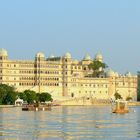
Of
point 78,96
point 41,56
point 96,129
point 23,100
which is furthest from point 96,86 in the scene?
point 96,129

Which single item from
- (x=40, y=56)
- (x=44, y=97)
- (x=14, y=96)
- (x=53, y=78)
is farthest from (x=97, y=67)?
(x=14, y=96)

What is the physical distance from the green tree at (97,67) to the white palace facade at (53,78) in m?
2.70

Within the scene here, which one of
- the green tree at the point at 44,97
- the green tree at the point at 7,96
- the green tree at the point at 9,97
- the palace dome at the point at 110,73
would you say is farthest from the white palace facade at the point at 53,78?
the green tree at the point at 9,97

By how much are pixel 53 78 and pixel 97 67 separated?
16453 mm

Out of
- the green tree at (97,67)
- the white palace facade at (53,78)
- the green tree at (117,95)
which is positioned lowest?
the green tree at (117,95)

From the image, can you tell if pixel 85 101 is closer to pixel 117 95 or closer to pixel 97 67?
pixel 117 95

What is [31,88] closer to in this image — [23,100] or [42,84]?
[42,84]

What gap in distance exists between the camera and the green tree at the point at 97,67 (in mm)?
148250

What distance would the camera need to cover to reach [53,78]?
5349 inches

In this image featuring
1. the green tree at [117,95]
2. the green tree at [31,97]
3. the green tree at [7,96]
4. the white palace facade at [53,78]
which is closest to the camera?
the green tree at [7,96]

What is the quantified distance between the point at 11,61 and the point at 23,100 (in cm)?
1901

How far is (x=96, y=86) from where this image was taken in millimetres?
144375

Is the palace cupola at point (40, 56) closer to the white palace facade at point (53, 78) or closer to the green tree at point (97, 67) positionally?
the white palace facade at point (53, 78)

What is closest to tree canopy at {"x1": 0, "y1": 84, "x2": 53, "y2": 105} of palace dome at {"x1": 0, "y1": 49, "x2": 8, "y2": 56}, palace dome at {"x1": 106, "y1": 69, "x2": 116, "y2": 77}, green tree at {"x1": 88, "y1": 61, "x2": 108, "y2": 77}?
palace dome at {"x1": 0, "y1": 49, "x2": 8, "y2": 56}
